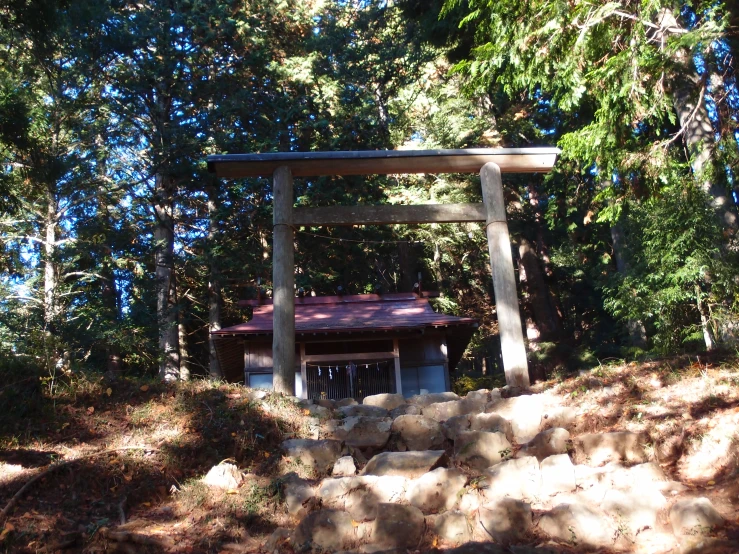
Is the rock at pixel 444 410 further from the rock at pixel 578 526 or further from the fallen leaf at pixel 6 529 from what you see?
the fallen leaf at pixel 6 529

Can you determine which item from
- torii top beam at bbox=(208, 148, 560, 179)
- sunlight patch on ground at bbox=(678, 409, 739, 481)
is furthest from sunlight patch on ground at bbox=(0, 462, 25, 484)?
sunlight patch on ground at bbox=(678, 409, 739, 481)

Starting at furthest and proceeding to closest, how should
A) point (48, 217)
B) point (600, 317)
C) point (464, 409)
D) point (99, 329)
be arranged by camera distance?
point (600, 317) < point (48, 217) < point (99, 329) < point (464, 409)

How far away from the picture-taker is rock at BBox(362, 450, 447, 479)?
6.03m

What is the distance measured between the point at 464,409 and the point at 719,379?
320 cm

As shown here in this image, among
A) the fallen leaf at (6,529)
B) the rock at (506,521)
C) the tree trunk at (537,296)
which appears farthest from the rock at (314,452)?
the tree trunk at (537,296)

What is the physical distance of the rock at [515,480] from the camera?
550 centimetres

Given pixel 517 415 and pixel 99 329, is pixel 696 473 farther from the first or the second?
pixel 99 329

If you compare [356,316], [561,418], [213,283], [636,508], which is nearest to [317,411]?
[561,418]

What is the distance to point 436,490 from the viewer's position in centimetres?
548

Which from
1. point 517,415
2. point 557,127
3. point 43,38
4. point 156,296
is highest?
point 557,127

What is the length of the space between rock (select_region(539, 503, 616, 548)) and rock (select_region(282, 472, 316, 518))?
2.11 metres

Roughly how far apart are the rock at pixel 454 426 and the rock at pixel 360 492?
1443mm

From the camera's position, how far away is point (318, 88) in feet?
65.7

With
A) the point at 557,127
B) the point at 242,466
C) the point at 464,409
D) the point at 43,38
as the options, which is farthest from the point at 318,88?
the point at 242,466
